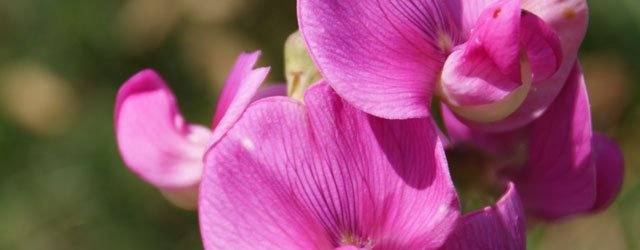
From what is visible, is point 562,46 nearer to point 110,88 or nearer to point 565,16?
point 565,16

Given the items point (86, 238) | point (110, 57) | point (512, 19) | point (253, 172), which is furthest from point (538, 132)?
point (110, 57)

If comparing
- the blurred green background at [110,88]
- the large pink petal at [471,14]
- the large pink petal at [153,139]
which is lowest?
the blurred green background at [110,88]

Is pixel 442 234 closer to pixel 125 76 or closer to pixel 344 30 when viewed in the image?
pixel 344 30

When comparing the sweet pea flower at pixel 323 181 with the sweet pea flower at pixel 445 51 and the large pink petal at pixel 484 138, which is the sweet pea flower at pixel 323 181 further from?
the large pink petal at pixel 484 138

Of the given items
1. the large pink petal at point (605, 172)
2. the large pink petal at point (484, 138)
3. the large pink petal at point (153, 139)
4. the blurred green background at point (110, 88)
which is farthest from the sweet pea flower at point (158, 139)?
the blurred green background at point (110, 88)

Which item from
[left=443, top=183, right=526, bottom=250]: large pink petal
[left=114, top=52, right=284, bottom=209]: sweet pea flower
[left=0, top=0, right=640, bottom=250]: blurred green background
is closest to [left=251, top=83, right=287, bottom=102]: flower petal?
[left=114, top=52, right=284, bottom=209]: sweet pea flower

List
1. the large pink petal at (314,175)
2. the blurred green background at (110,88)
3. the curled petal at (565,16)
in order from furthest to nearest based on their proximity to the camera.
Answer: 1. the blurred green background at (110,88)
2. the curled petal at (565,16)
3. the large pink petal at (314,175)
